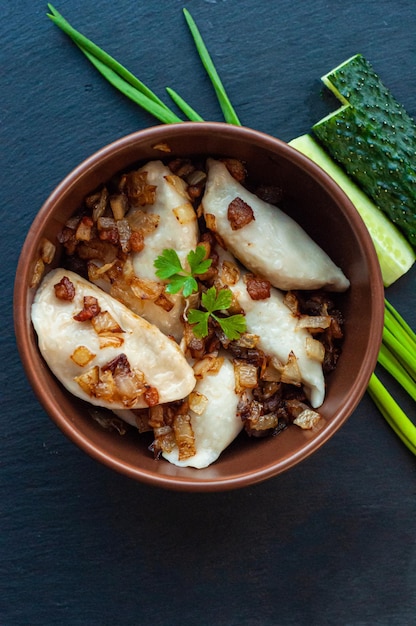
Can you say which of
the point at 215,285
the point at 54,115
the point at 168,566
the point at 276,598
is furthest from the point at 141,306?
the point at 276,598

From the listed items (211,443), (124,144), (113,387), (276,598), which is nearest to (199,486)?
(211,443)

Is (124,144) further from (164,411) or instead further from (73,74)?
(164,411)

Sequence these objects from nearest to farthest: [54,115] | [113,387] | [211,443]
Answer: [113,387] < [211,443] < [54,115]

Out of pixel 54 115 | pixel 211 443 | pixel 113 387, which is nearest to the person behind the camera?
pixel 113 387

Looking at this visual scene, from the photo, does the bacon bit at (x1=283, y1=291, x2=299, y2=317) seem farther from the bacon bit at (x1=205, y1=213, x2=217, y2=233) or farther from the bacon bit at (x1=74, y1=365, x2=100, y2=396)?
the bacon bit at (x1=74, y1=365, x2=100, y2=396)

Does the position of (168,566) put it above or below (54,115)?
below

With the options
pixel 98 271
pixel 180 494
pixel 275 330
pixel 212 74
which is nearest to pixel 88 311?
pixel 98 271

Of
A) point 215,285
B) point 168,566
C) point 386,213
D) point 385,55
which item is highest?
point 385,55

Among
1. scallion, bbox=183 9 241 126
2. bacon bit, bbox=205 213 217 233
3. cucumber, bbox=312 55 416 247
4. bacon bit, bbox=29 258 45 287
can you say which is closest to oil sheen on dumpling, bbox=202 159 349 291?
bacon bit, bbox=205 213 217 233

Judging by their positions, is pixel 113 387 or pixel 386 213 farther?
pixel 386 213
